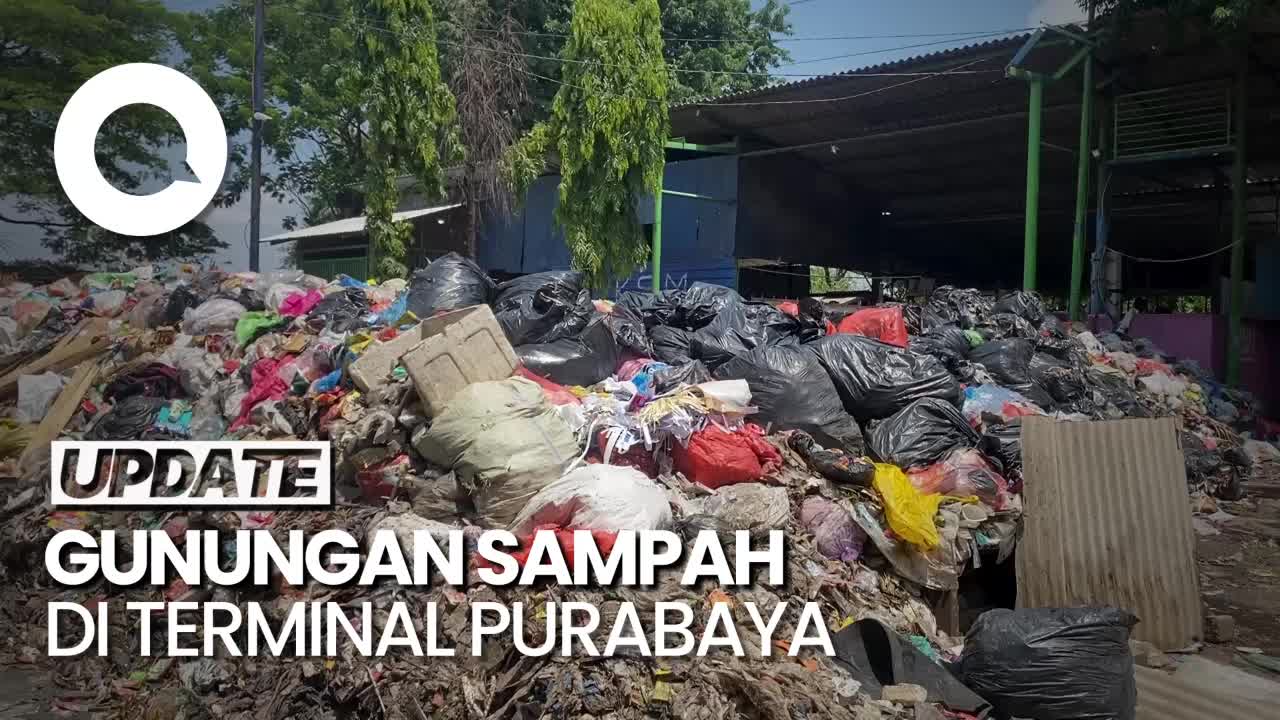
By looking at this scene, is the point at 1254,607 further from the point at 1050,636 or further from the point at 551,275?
the point at 551,275

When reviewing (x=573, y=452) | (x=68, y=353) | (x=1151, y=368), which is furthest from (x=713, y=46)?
(x=573, y=452)

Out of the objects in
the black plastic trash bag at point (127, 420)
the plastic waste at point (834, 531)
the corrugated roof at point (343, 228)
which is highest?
the corrugated roof at point (343, 228)

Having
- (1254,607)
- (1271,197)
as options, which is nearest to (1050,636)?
(1254,607)

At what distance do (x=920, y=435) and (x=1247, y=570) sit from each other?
7.31 ft

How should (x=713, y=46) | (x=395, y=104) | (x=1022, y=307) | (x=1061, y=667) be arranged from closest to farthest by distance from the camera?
(x=1061, y=667)
(x=1022, y=307)
(x=395, y=104)
(x=713, y=46)

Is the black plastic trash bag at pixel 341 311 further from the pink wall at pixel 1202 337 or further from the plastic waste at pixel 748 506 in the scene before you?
the pink wall at pixel 1202 337

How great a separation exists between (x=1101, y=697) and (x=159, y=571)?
12.3ft

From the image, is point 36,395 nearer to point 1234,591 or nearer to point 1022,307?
point 1234,591

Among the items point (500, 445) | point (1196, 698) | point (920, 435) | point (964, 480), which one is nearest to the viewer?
point (1196, 698)

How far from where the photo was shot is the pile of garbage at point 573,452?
285cm

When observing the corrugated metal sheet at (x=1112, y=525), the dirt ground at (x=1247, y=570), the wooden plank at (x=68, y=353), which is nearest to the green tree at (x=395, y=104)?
the wooden plank at (x=68, y=353)

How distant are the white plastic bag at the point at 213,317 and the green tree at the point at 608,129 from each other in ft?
17.5

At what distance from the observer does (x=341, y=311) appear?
570cm

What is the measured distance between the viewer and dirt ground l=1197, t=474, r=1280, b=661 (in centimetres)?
397
